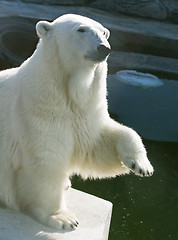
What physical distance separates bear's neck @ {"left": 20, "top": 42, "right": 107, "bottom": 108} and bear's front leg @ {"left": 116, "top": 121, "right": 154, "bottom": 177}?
317mm

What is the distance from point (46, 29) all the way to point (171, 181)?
2.88m

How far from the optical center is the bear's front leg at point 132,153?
2674 millimetres

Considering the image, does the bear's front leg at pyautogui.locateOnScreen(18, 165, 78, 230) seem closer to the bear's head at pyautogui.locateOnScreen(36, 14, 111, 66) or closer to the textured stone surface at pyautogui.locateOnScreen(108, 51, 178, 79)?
the bear's head at pyautogui.locateOnScreen(36, 14, 111, 66)

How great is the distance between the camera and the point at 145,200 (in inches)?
183

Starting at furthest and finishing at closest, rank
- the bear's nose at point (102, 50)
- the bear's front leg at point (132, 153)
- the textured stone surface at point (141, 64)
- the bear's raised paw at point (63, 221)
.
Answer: the textured stone surface at point (141, 64) → the bear's raised paw at point (63, 221) → the bear's front leg at point (132, 153) → the bear's nose at point (102, 50)

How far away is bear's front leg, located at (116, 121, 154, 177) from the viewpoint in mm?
2674

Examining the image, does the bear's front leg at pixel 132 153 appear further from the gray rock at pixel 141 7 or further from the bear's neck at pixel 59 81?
the gray rock at pixel 141 7

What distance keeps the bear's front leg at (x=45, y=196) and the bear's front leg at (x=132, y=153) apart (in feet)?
1.23

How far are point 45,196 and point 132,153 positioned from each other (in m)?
0.57

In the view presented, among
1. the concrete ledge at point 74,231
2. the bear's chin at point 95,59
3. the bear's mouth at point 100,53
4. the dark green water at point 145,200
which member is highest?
the bear's mouth at point 100,53

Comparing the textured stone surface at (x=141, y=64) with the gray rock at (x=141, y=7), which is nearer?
the textured stone surface at (x=141, y=64)

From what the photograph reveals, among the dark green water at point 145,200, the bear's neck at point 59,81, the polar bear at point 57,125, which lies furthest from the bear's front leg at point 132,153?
the dark green water at point 145,200

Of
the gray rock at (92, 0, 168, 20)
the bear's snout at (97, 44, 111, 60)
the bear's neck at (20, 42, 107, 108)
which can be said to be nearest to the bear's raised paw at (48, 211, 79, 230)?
the bear's neck at (20, 42, 107, 108)

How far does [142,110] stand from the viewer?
657cm
